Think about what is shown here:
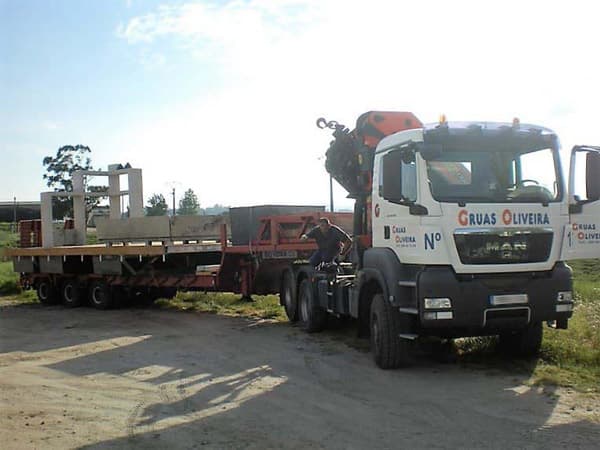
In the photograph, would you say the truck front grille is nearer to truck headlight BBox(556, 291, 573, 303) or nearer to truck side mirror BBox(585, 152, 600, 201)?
→ truck headlight BBox(556, 291, 573, 303)

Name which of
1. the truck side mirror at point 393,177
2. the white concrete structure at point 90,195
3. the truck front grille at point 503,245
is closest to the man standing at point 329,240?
the truck side mirror at point 393,177

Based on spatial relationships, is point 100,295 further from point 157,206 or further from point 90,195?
point 157,206

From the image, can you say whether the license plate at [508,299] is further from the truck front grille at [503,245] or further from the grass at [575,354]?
the grass at [575,354]

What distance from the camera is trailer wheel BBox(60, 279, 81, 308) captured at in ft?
58.6

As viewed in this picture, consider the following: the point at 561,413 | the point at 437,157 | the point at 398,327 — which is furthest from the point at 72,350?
the point at 561,413

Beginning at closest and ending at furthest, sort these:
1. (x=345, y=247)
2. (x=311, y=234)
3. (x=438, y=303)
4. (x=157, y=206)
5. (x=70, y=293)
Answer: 1. (x=438, y=303)
2. (x=345, y=247)
3. (x=311, y=234)
4. (x=70, y=293)
5. (x=157, y=206)

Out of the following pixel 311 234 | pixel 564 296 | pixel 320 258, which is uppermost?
pixel 311 234

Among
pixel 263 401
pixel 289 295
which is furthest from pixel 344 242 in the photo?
pixel 263 401

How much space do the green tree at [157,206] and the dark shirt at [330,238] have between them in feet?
128

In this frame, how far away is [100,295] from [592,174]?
12871 mm

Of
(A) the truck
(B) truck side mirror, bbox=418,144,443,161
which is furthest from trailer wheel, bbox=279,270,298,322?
(B) truck side mirror, bbox=418,144,443,161

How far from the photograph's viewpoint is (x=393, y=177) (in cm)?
794

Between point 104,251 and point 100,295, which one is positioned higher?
point 104,251

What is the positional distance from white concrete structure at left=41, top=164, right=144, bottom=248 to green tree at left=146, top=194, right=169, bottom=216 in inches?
1149
